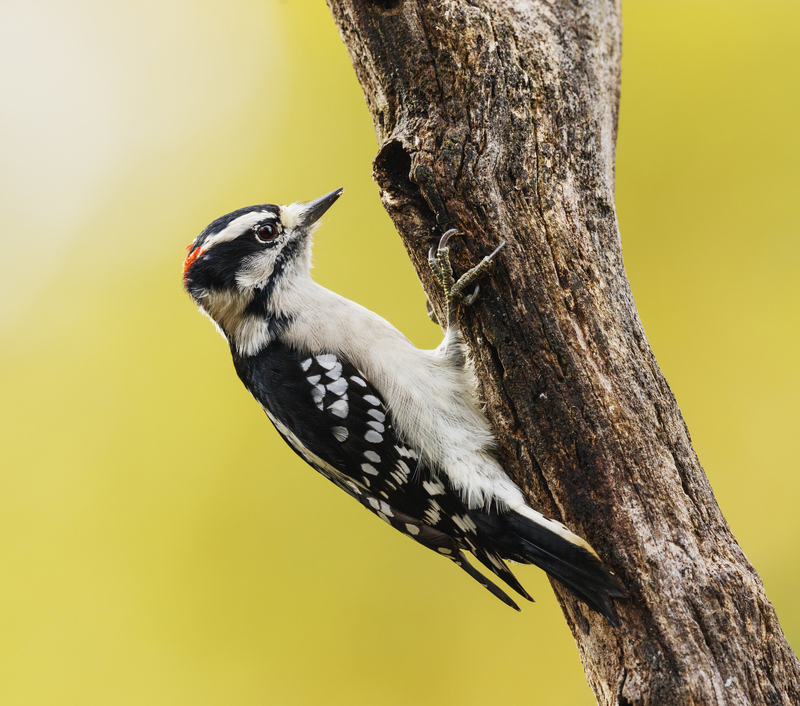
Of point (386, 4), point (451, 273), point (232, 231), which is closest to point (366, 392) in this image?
Answer: point (451, 273)

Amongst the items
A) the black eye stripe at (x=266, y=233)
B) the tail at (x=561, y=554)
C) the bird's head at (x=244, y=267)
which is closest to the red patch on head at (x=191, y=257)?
the bird's head at (x=244, y=267)

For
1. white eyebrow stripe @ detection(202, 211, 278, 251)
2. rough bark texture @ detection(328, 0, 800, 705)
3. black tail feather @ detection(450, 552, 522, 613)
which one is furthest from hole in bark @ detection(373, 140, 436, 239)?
black tail feather @ detection(450, 552, 522, 613)

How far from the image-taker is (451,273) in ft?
6.36

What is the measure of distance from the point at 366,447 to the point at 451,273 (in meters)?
0.65

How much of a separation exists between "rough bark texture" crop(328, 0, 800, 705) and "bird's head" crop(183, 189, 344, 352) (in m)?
0.64

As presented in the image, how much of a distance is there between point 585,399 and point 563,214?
548 mm

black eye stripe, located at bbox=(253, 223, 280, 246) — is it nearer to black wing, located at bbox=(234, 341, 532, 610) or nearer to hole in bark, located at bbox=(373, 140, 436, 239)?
black wing, located at bbox=(234, 341, 532, 610)

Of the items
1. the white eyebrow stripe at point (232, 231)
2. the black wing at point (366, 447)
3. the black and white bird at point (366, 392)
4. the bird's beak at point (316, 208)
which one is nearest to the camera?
the black and white bird at point (366, 392)

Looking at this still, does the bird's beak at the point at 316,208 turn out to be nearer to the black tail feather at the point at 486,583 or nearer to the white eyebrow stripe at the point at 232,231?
the white eyebrow stripe at the point at 232,231

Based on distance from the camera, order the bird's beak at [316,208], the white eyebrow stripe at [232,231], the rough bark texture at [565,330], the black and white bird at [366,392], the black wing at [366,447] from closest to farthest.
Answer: the rough bark texture at [565,330], the black and white bird at [366,392], the black wing at [366,447], the white eyebrow stripe at [232,231], the bird's beak at [316,208]

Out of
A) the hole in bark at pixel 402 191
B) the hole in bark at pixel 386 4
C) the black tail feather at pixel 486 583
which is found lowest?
the black tail feather at pixel 486 583

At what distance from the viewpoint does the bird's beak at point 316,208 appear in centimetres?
254

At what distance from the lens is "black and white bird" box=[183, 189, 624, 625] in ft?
6.40

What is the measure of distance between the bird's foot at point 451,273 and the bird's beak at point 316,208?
2.47 feet
